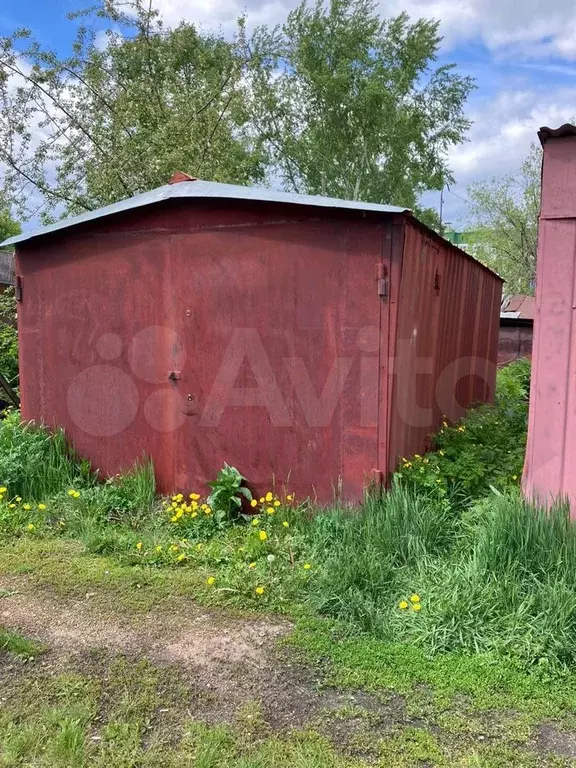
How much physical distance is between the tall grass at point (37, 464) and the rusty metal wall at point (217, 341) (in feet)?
0.56

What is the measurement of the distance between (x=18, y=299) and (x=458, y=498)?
4.44 m

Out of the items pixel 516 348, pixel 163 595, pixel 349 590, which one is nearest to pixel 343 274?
pixel 349 590

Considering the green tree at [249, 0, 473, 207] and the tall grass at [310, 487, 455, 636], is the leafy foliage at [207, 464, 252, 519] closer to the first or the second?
the tall grass at [310, 487, 455, 636]

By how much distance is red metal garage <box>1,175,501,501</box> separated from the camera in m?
4.52

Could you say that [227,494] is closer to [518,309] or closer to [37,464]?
[37,464]

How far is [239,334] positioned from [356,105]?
2431 centimetres

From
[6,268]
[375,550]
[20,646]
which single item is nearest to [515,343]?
[6,268]

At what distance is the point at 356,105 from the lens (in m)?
26.1

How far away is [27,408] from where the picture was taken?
19.7 feet

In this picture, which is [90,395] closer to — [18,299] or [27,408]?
[27,408]

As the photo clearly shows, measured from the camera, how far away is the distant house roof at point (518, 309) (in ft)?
48.5

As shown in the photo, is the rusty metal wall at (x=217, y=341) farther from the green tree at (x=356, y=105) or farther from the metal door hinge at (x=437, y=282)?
the green tree at (x=356, y=105)

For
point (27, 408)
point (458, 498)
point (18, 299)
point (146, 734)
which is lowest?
point (146, 734)

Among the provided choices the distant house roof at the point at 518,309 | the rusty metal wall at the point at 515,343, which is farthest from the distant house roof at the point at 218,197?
the distant house roof at the point at 518,309
